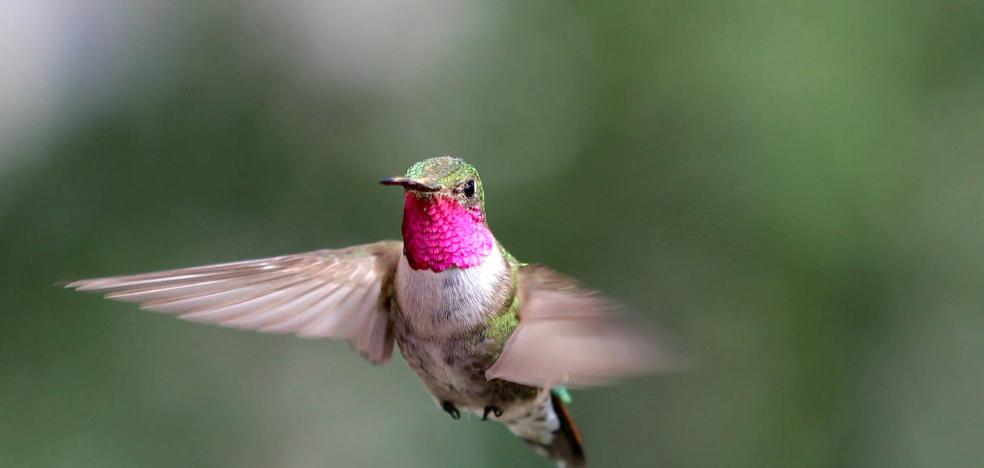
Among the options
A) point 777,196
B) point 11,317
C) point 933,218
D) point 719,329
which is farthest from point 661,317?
point 11,317

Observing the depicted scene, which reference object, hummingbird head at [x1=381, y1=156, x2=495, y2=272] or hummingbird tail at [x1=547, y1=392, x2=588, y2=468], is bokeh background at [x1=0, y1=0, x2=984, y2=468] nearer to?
hummingbird tail at [x1=547, y1=392, x2=588, y2=468]

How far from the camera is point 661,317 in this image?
123 inches

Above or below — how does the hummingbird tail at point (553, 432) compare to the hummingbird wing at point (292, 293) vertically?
below

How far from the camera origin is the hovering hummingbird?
0.95 meters

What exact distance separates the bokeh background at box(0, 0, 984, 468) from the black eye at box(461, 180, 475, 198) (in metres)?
1.75

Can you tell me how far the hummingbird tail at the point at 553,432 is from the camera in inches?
59.9

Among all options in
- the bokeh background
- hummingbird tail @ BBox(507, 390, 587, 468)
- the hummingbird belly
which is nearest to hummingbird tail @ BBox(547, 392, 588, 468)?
hummingbird tail @ BBox(507, 390, 587, 468)

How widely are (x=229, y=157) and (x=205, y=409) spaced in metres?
0.79

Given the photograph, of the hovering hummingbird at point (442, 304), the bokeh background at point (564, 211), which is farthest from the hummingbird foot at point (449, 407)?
the bokeh background at point (564, 211)

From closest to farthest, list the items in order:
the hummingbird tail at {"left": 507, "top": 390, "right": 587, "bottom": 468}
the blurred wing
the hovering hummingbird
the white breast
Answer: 1. the blurred wing
2. the hovering hummingbird
3. the white breast
4. the hummingbird tail at {"left": 507, "top": 390, "right": 587, "bottom": 468}

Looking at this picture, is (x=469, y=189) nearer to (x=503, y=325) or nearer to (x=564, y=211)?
(x=503, y=325)

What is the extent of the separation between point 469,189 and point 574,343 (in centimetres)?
27

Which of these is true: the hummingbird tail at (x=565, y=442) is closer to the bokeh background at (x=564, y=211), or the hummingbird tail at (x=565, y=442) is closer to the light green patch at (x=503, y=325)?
the light green patch at (x=503, y=325)

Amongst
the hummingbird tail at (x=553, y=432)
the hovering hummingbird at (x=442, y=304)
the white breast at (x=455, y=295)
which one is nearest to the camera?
the hovering hummingbird at (x=442, y=304)
